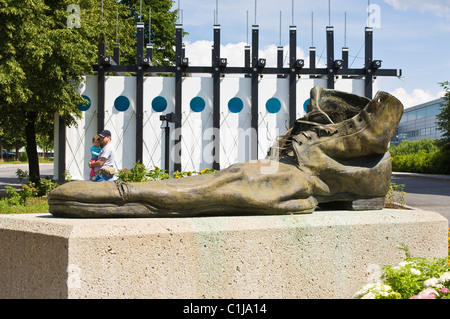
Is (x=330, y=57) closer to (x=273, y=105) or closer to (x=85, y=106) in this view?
(x=273, y=105)

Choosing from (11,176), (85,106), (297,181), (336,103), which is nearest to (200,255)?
(297,181)

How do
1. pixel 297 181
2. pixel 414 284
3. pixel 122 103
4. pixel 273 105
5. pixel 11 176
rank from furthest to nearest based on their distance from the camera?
pixel 11 176
pixel 273 105
pixel 122 103
pixel 297 181
pixel 414 284

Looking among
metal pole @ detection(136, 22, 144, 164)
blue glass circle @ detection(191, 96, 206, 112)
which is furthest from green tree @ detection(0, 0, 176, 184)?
blue glass circle @ detection(191, 96, 206, 112)

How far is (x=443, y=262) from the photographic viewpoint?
9.85ft

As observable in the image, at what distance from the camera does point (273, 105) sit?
14.5 metres

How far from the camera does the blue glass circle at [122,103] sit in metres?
14.1

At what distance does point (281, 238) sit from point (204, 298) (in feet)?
2.09

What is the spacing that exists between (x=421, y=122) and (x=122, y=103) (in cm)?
4857

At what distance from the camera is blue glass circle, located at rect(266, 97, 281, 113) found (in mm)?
14469

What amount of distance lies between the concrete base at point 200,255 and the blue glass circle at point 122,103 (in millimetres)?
11352

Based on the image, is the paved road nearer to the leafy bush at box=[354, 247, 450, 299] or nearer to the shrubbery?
the leafy bush at box=[354, 247, 450, 299]

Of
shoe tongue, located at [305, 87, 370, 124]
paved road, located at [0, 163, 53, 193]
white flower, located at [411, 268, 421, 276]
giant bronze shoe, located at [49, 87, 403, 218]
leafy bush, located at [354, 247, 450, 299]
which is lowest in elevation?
paved road, located at [0, 163, 53, 193]

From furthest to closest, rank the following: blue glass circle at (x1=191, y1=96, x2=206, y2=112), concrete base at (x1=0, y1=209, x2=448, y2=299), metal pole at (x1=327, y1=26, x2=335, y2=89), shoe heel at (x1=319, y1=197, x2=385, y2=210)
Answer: metal pole at (x1=327, y1=26, x2=335, y2=89) < blue glass circle at (x1=191, y1=96, x2=206, y2=112) < shoe heel at (x1=319, y1=197, x2=385, y2=210) < concrete base at (x1=0, y1=209, x2=448, y2=299)

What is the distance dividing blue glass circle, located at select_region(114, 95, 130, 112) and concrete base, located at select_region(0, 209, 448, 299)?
1135 centimetres
